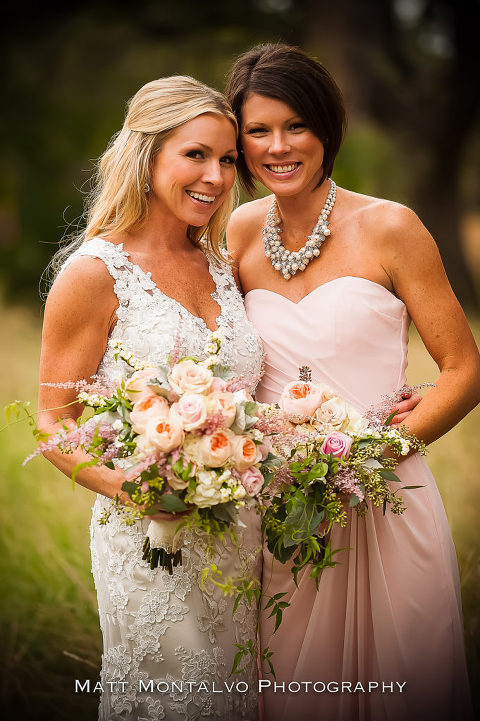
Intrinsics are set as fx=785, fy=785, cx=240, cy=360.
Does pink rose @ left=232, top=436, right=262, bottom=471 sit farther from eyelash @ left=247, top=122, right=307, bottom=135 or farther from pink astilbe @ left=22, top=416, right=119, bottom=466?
eyelash @ left=247, top=122, right=307, bottom=135

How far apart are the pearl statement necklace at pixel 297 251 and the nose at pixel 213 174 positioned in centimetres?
48

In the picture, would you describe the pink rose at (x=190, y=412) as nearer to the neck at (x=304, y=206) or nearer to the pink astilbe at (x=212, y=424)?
the pink astilbe at (x=212, y=424)

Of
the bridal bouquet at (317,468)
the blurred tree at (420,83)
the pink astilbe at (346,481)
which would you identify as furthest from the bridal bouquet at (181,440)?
the blurred tree at (420,83)

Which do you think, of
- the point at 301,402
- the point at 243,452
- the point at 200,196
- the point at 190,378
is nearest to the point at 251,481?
the point at 243,452

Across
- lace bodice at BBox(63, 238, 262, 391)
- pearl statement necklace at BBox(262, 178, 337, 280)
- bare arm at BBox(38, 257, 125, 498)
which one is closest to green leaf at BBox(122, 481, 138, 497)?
bare arm at BBox(38, 257, 125, 498)

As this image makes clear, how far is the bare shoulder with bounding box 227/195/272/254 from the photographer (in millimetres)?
3525

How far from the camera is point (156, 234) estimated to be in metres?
3.03

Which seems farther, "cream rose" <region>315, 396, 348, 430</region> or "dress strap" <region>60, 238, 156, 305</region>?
"dress strap" <region>60, 238, 156, 305</region>

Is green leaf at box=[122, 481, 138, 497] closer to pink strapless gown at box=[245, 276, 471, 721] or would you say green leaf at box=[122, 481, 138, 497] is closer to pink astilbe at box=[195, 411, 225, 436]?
pink astilbe at box=[195, 411, 225, 436]

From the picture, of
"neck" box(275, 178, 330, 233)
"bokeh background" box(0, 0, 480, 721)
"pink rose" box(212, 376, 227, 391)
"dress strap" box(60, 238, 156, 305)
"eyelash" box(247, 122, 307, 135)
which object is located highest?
"bokeh background" box(0, 0, 480, 721)

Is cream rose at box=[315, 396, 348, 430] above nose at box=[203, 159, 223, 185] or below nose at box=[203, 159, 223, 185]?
below

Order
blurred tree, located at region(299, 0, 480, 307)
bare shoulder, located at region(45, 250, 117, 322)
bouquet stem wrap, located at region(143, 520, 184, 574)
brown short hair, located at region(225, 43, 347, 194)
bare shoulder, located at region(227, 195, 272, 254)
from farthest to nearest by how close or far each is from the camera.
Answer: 1. blurred tree, located at region(299, 0, 480, 307)
2. bare shoulder, located at region(227, 195, 272, 254)
3. brown short hair, located at region(225, 43, 347, 194)
4. bare shoulder, located at region(45, 250, 117, 322)
5. bouquet stem wrap, located at region(143, 520, 184, 574)

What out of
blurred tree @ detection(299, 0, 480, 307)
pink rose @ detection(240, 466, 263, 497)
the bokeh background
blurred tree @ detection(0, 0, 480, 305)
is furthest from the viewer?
blurred tree @ detection(299, 0, 480, 307)

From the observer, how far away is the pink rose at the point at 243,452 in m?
2.14
